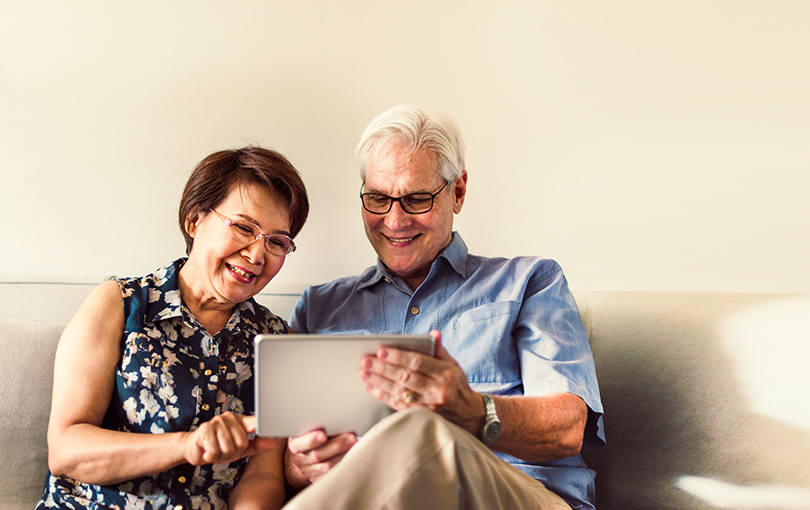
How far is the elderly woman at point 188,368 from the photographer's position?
1.08 metres

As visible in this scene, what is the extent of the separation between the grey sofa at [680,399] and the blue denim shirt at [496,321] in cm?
18

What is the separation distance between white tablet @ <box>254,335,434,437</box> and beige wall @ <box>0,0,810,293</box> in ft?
3.24

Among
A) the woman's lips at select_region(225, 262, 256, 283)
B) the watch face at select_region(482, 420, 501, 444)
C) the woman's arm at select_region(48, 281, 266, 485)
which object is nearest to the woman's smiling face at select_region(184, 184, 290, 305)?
the woman's lips at select_region(225, 262, 256, 283)

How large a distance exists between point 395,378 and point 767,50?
67.5 inches

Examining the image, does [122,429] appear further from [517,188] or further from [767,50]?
[767,50]

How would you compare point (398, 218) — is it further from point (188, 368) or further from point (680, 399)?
point (680, 399)

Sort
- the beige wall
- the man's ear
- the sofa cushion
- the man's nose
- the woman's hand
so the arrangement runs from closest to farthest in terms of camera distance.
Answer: the woman's hand, the sofa cushion, the man's nose, the man's ear, the beige wall

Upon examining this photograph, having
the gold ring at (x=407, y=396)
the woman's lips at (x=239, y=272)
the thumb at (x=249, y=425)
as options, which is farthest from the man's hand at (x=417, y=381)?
the woman's lips at (x=239, y=272)

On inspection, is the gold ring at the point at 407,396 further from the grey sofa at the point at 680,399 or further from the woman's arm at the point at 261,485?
the grey sofa at the point at 680,399

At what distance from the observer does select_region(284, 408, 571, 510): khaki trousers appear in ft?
2.55

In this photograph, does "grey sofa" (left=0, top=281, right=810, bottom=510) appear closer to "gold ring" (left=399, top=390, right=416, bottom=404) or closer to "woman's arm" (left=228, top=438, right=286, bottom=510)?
"woman's arm" (left=228, top=438, right=286, bottom=510)

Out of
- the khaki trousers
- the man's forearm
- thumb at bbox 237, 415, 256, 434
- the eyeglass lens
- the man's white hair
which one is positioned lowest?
the man's forearm

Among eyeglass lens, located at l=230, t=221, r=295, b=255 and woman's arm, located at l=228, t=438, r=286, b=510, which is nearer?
woman's arm, located at l=228, t=438, r=286, b=510

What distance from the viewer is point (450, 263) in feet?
5.32
